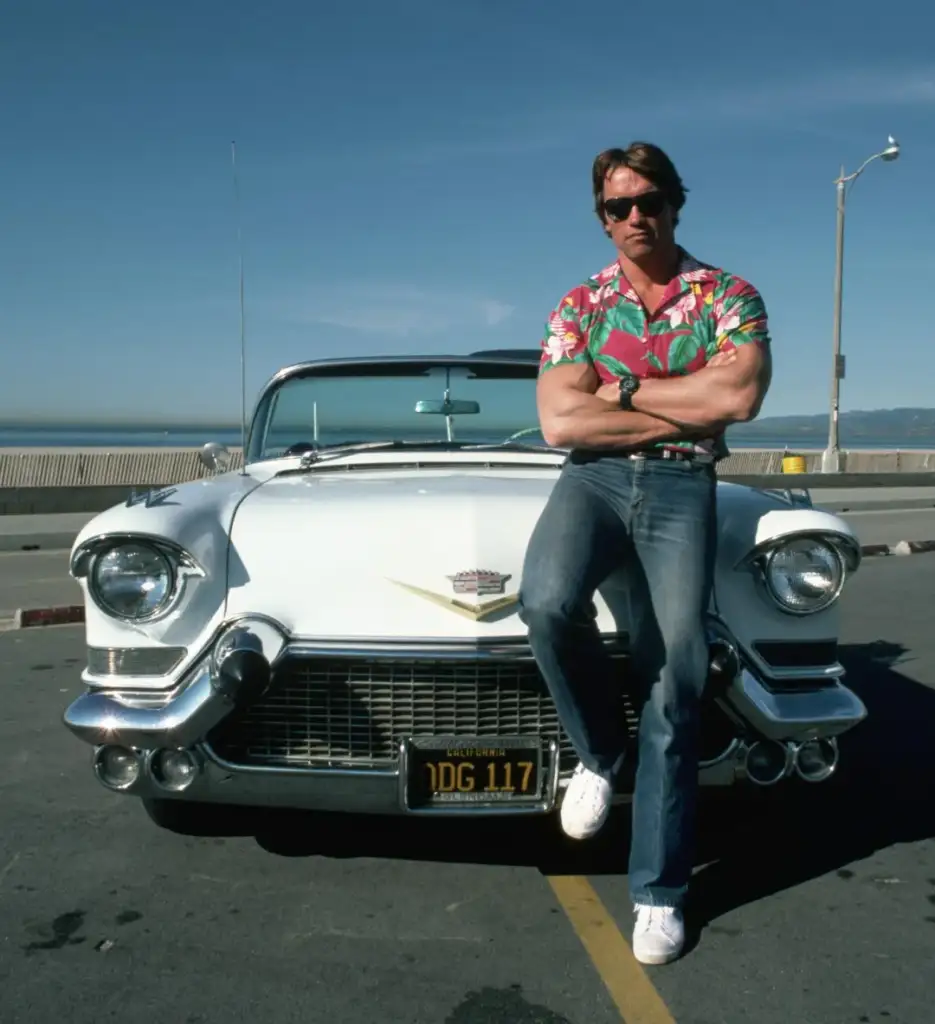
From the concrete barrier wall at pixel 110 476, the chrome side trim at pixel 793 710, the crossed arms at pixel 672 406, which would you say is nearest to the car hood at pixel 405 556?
the chrome side trim at pixel 793 710

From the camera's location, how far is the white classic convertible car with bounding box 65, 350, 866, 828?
2.82 meters

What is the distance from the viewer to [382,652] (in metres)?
2.80

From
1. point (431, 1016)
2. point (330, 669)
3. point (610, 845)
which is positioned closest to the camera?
point (431, 1016)

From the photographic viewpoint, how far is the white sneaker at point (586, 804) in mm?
2762

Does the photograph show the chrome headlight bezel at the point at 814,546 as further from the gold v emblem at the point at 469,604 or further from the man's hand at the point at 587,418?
the gold v emblem at the point at 469,604

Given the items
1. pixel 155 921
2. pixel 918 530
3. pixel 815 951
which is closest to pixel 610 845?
pixel 815 951

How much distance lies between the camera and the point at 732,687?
2887 mm

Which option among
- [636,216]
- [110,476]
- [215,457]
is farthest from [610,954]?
[110,476]

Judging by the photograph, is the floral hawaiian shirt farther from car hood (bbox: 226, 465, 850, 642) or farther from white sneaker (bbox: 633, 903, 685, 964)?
white sneaker (bbox: 633, 903, 685, 964)

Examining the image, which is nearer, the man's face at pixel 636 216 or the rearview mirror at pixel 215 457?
the man's face at pixel 636 216

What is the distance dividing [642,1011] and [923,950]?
2.56ft

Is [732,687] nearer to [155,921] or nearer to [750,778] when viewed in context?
[750,778]

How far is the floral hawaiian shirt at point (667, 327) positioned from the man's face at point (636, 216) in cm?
10

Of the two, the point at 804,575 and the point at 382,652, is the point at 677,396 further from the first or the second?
the point at 382,652
